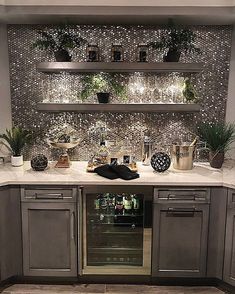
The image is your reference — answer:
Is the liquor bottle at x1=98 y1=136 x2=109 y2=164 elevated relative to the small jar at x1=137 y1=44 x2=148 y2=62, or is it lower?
lower

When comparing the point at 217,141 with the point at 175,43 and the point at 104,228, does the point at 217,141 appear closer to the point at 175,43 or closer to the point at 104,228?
the point at 175,43

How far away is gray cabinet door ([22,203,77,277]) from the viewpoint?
293 cm

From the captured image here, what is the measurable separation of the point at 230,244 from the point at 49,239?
1.51 m

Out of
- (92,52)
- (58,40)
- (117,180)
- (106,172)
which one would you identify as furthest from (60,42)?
(117,180)

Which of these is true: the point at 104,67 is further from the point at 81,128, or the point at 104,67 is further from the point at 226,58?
the point at 226,58

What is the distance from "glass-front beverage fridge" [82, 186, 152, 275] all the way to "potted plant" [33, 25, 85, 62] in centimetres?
133

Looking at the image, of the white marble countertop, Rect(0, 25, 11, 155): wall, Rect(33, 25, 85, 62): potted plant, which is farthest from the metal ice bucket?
Rect(0, 25, 11, 155): wall

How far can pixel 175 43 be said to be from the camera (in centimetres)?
321

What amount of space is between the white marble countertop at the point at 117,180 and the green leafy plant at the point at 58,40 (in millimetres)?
1142

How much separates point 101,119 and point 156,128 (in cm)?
58

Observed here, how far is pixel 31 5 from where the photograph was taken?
2943mm

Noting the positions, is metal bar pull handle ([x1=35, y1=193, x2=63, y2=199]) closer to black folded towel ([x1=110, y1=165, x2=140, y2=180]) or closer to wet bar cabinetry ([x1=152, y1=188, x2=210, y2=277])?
black folded towel ([x1=110, y1=165, x2=140, y2=180])

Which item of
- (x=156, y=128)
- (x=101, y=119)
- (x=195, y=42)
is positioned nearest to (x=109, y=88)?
(x=101, y=119)
